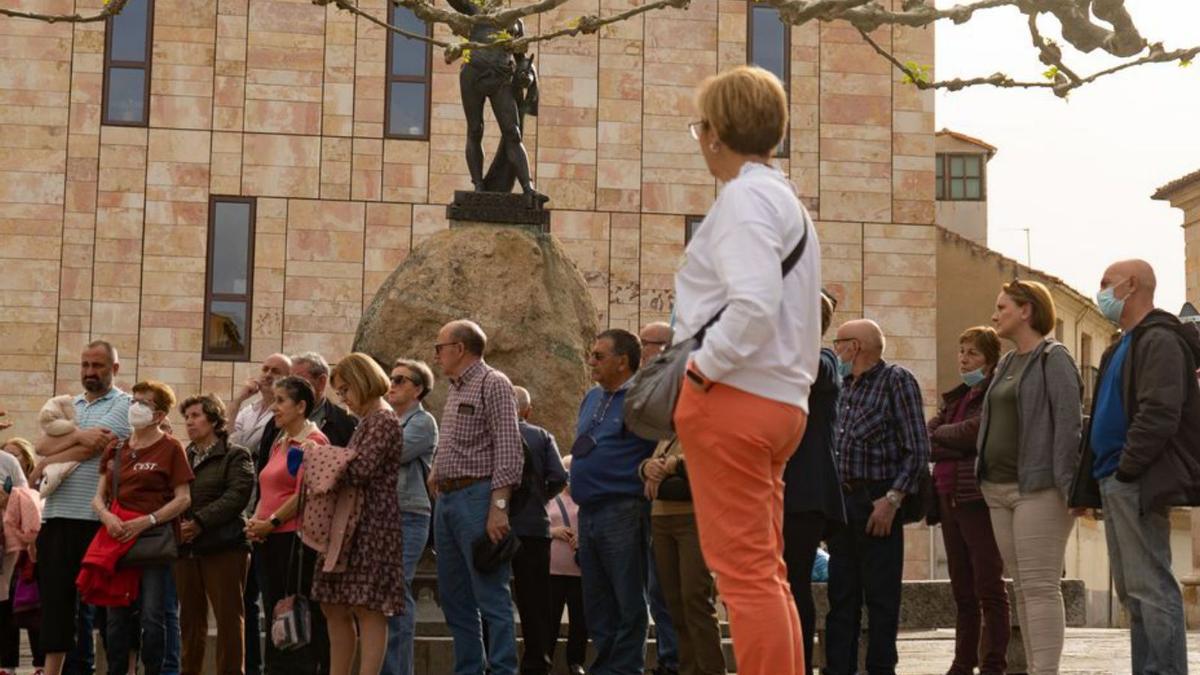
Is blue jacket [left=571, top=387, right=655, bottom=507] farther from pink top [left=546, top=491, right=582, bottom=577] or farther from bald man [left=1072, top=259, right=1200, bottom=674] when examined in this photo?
pink top [left=546, top=491, right=582, bottom=577]

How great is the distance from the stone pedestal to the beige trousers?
21.9 ft

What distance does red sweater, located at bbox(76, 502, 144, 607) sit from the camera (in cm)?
1145

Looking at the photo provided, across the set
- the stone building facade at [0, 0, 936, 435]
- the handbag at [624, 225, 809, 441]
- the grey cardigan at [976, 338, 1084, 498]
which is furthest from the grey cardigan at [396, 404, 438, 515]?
the stone building facade at [0, 0, 936, 435]

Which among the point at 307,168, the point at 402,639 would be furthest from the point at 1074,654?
the point at 307,168

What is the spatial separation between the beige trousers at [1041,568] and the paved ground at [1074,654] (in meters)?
2.57

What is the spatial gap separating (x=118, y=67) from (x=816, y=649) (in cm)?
1991

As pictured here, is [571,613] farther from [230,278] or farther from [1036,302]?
[230,278]

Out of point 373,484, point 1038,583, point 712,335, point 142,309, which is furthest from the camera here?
point 142,309

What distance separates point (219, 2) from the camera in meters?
30.7

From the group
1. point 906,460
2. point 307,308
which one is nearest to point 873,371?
point 906,460

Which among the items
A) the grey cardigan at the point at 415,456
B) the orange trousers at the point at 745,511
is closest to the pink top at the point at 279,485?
the grey cardigan at the point at 415,456

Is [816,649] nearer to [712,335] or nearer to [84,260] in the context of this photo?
[712,335]

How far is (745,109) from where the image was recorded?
6105mm

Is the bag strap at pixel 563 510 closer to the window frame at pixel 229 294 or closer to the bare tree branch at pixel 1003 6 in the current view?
the bare tree branch at pixel 1003 6
